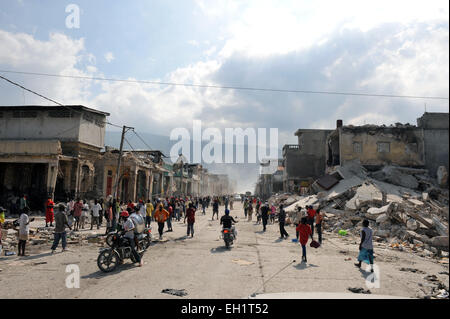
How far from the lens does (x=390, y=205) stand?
15.6 meters

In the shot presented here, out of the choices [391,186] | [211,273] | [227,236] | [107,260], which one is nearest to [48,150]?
[227,236]

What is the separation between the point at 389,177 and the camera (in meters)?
25.2

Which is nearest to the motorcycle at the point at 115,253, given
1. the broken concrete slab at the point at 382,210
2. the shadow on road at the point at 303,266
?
the shadow on road at the point at 303,266

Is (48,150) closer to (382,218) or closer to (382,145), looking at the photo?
(382,218)

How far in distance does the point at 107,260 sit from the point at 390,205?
14.3m

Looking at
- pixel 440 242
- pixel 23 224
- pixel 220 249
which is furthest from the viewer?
pixel 440 242

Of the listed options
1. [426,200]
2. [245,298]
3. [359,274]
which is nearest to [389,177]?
[426,200]

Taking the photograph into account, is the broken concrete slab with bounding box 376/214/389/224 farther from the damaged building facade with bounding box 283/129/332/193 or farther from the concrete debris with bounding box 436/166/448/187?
the damaged building facade with bounding box 283/129/332/193

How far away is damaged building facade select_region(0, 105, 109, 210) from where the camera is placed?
78.1ft

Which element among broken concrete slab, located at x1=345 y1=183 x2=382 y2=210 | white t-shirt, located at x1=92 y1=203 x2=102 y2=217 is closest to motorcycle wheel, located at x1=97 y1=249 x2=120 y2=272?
white t-shirt, located at x1=92 y1=203 x2=102 y2=217

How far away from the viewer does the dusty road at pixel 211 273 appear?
6012 millimetres

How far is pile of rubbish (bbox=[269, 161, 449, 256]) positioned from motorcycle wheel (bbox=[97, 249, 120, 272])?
11214 mm

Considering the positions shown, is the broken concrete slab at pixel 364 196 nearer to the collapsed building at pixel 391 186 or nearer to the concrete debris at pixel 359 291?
the collapsed building at pixel 391 186
